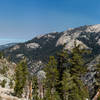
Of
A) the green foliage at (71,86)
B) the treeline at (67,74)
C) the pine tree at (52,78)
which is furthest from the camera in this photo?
the pine tree at (52,78)

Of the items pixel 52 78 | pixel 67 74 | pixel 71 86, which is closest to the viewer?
pixel 67 74

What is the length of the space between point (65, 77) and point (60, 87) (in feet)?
16.7

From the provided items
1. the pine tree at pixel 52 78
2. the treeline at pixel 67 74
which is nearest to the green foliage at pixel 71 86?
the treeline at pixel 67 74

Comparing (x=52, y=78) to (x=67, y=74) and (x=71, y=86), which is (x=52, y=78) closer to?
(x=71, y=86)

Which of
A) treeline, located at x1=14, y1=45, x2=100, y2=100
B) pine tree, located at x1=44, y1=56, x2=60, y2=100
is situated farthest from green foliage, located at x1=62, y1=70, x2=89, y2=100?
pine tree, located at x1=44, y1=56, x2=60, y2=100

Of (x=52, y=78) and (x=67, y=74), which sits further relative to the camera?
(x=52, y=78)

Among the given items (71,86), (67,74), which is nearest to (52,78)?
(71,86)

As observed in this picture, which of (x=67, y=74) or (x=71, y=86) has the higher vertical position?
(x=67, y=74)

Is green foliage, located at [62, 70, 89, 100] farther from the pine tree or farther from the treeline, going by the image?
the pine tree

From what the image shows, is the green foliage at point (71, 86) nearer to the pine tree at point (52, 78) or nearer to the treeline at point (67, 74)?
the treeline at point (67, 74)

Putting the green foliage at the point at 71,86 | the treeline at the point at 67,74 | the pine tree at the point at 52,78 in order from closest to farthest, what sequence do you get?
the green foliage at the point at 71,86, the treeline at the point at 67,74, the pine tree at the point at 52,78

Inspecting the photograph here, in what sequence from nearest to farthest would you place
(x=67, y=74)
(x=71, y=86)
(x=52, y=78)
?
(x=67, y=74)
(x=71, y=86)
(x=52, y=78)

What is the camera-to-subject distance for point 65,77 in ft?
135

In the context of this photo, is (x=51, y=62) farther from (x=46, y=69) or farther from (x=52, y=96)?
(x=52, y=96)
